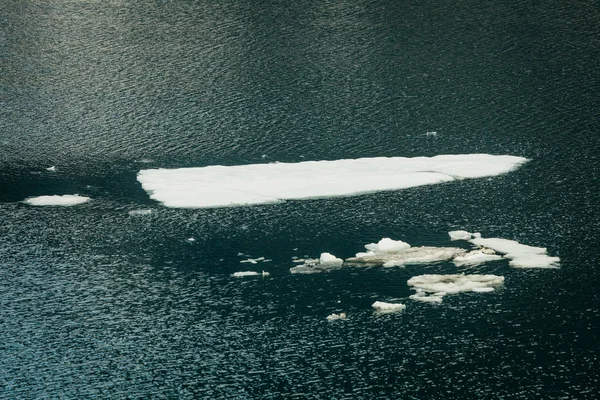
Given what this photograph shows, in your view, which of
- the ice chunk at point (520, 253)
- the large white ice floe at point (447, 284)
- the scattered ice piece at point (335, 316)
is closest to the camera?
the scattered ice piece at point (335, 316)

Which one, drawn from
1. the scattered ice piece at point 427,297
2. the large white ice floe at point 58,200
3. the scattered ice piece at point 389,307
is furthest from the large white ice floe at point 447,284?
the large white ice floe at point 58,200

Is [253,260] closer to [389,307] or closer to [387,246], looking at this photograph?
[387,246]

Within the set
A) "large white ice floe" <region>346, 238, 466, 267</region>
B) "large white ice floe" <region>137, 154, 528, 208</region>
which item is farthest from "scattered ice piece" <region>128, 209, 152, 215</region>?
"large white ice floe" <region>346, 238, 466, 267</region>

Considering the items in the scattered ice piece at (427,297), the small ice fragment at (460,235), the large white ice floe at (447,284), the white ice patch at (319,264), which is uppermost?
the small ice fragment at (460,235)

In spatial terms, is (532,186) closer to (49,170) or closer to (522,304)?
(522,304)

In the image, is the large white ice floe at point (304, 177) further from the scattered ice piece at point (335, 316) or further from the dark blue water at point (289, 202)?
the scattered ice piece at point (335, 316)

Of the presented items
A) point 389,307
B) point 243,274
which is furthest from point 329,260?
point 389,307

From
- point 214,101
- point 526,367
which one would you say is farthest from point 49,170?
point 526,367
